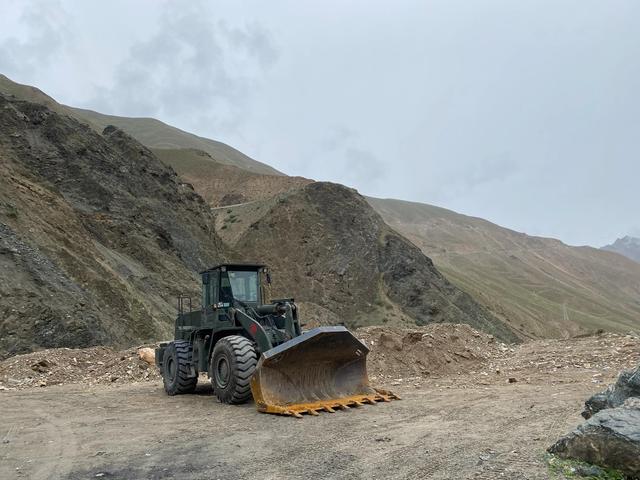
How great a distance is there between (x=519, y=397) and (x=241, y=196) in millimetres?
53395

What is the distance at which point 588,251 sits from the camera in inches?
7717

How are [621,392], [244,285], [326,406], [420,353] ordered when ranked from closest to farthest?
[621,392], [326,406], [244,285], [420,353]

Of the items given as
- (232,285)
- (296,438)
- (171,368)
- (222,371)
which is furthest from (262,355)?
(171,368)

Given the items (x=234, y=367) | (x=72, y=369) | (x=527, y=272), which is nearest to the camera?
(x=234, y=367)

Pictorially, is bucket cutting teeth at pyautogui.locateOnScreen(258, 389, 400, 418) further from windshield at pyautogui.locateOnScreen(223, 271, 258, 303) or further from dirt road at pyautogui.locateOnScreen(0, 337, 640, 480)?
windshield at pyautogui.locateOnScreen(223, 271, 258, 303)

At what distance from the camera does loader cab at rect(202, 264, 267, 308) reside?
10.9 meters

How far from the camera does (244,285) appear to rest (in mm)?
11078

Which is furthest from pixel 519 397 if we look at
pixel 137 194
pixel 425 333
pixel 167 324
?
pixel 137 194

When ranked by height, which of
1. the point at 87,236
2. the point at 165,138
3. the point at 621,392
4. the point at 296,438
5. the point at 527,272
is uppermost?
the point at 165,138

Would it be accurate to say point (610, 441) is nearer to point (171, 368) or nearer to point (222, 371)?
point (222, 371)

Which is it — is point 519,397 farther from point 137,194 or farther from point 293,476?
point 137,194

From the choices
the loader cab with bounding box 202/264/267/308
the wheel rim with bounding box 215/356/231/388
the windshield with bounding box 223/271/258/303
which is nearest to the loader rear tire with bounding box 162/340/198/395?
the loader cab with bounding box 202/264/267/308

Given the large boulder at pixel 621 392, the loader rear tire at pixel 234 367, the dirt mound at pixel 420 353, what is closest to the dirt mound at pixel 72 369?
the loader rear tire at pixel 234 367

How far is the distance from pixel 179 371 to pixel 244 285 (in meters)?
2.41
